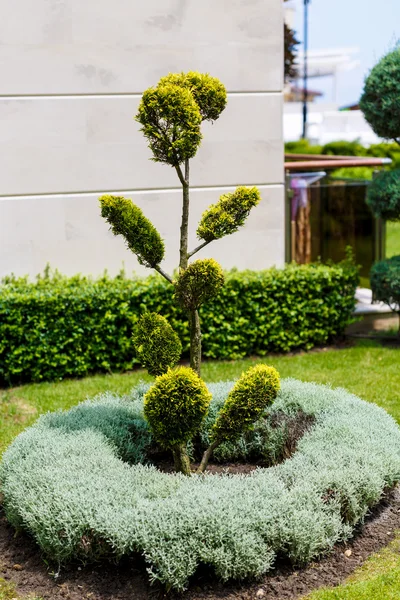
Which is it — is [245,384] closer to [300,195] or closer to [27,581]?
[27,581]

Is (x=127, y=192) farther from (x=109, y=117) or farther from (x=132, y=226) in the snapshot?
(x=132, y=226)

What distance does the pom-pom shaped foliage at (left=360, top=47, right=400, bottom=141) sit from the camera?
909cm

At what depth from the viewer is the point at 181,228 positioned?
17.4ft

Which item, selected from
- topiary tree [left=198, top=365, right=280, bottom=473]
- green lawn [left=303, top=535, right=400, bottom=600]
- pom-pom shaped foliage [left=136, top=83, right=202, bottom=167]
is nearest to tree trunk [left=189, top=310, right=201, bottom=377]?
topiary tree [left=198, top=365, right=280, bottom=473]

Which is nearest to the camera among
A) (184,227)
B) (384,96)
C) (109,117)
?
(184,227)

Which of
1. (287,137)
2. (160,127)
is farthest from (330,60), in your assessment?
(160,127)

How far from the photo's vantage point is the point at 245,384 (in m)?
5.07

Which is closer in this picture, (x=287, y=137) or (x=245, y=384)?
(x=245, y=384)

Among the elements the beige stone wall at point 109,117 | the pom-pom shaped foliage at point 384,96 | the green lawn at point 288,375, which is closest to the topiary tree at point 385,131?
the pom-pom shaped foliage at point 384,96

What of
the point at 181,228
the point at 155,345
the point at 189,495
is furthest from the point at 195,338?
the point at 189,495

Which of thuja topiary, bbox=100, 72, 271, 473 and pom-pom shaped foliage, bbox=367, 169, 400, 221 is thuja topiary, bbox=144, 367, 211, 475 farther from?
pom-pom shaped foliage, bbox=367, 169, 400, 221

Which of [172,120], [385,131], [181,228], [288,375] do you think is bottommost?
[288,375]

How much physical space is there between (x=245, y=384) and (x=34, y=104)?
16.2 ft

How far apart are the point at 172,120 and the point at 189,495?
7.93 ft
